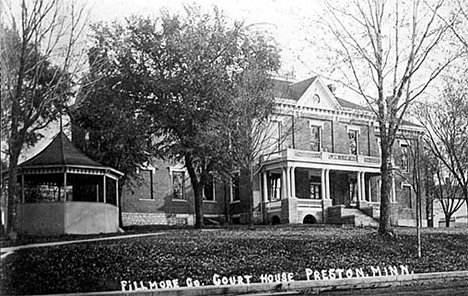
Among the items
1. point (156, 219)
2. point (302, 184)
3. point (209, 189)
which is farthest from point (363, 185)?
point (156, 219)

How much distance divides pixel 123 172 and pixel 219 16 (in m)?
1.38

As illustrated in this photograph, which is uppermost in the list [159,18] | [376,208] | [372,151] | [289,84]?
[159,18]

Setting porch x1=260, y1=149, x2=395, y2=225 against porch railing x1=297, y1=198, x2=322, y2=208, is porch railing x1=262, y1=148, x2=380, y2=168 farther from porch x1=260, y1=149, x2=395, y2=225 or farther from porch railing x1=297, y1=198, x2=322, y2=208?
porch railing x1=297, y1=198, x2=322, y2=208

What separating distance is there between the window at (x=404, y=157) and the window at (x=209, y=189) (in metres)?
1.92

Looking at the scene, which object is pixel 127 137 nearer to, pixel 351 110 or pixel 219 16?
pixel 219 16

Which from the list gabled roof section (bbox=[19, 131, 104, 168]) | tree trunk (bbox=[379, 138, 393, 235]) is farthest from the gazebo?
tree trunk (bbox=[379, 138, 393, 235])

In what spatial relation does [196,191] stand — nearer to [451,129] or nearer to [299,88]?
[299,88]

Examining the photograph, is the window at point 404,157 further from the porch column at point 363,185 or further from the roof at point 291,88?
the roof at point 291,88

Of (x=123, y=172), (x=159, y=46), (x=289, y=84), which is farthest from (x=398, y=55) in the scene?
(x=123, y=172)

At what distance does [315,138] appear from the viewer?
6383mm

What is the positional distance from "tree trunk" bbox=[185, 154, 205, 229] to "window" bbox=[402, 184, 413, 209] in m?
2.02

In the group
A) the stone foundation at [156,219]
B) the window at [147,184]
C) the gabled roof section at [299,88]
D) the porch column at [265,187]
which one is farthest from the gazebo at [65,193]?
the gabled roof section at [299,88]

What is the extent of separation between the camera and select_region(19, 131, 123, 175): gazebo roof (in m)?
4.68

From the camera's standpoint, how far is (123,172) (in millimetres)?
5355
